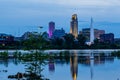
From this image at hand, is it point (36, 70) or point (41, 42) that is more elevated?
point (41, 42)

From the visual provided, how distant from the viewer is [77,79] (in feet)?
139

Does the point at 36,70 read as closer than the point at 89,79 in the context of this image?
Yes

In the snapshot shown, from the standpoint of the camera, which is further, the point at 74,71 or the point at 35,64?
the point at 74,71

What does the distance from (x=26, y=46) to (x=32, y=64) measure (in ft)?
6.38

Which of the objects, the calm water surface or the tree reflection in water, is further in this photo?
the calm water surface

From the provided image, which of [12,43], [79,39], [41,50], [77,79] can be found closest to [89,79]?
[77,79]

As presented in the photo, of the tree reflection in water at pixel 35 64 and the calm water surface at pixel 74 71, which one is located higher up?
the tree reflection in water at pixel 35 64

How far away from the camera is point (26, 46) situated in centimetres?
3669

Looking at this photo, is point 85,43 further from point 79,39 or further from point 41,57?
point 41,57

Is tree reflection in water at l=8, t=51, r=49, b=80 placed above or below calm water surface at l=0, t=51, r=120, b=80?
above

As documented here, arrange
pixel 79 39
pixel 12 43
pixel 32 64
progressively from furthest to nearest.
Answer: pixel 79 39
pixel 12 43
pixel 32 64

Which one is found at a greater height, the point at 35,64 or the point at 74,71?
the point at 35,64

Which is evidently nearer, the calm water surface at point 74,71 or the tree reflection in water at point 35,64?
the tree reflection in water at point 35,64

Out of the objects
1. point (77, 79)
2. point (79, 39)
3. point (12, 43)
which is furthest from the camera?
point (79, 39)
